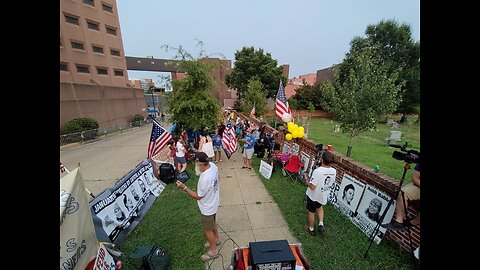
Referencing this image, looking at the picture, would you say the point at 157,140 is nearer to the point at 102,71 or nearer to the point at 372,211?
the point at 372,211

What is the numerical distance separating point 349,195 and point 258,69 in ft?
97.5

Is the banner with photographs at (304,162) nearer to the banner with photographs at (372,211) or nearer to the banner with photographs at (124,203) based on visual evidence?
the banner with photographs at (372,211)

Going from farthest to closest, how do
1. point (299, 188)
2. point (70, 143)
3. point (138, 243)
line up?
point (70, 143), point (299, 188), point (138, 243)

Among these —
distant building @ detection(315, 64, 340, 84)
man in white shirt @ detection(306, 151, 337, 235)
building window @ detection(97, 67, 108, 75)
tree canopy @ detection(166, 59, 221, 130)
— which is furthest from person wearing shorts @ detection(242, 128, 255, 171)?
distant building @ detection(315, 64, 340, 84)

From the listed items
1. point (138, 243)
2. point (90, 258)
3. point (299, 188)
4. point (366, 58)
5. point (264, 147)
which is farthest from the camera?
point (264, 147)

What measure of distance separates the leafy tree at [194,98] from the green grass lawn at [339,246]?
208 inches

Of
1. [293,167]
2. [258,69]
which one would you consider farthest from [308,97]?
[293,167]

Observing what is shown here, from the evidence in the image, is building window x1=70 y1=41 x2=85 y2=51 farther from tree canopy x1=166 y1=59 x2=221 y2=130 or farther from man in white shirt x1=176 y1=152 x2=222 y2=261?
man in white shirt x1=176 y1=152 x2=222 y2=261

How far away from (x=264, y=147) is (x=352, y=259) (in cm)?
647
